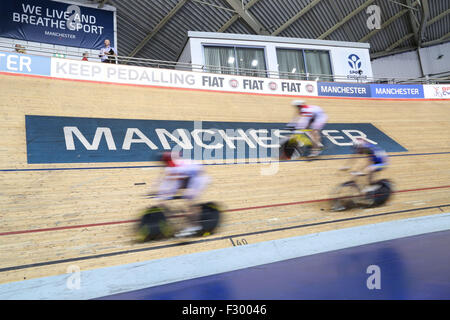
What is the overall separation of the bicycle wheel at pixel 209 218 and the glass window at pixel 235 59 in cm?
751

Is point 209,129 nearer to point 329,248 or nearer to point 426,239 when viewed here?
point 329,248

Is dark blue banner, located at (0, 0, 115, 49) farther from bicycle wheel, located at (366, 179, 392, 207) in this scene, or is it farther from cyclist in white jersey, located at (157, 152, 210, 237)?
bicycle wheel, located at (366, 179, 392, 207)

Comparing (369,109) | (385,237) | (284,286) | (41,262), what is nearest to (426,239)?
(385,237)

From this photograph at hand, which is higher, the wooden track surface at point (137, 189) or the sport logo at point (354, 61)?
the sport logo at point (354, 61)

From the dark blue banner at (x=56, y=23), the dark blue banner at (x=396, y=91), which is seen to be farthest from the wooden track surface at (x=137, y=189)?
the dark blue banner at (x=56, y=23)

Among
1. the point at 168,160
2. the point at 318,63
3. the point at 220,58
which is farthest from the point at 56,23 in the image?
the point at 168,160

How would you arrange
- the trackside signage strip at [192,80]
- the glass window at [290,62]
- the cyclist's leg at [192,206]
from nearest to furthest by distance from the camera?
1. the cyclist's leg at [192,206]
2. the trackside signage strip at [192,80]
3. the glass window at [290,62]

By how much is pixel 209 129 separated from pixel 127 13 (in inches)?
387

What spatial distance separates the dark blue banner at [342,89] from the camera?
9797 millimetres

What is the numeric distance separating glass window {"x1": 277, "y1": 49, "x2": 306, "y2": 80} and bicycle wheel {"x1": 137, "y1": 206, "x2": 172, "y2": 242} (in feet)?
29.9

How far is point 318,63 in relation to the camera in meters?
12.2

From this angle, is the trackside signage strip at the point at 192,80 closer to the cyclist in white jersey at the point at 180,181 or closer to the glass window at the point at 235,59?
the glass window at the point at 235,59

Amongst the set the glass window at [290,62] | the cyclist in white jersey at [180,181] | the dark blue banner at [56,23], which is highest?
the dark blue banner at [56,23]
